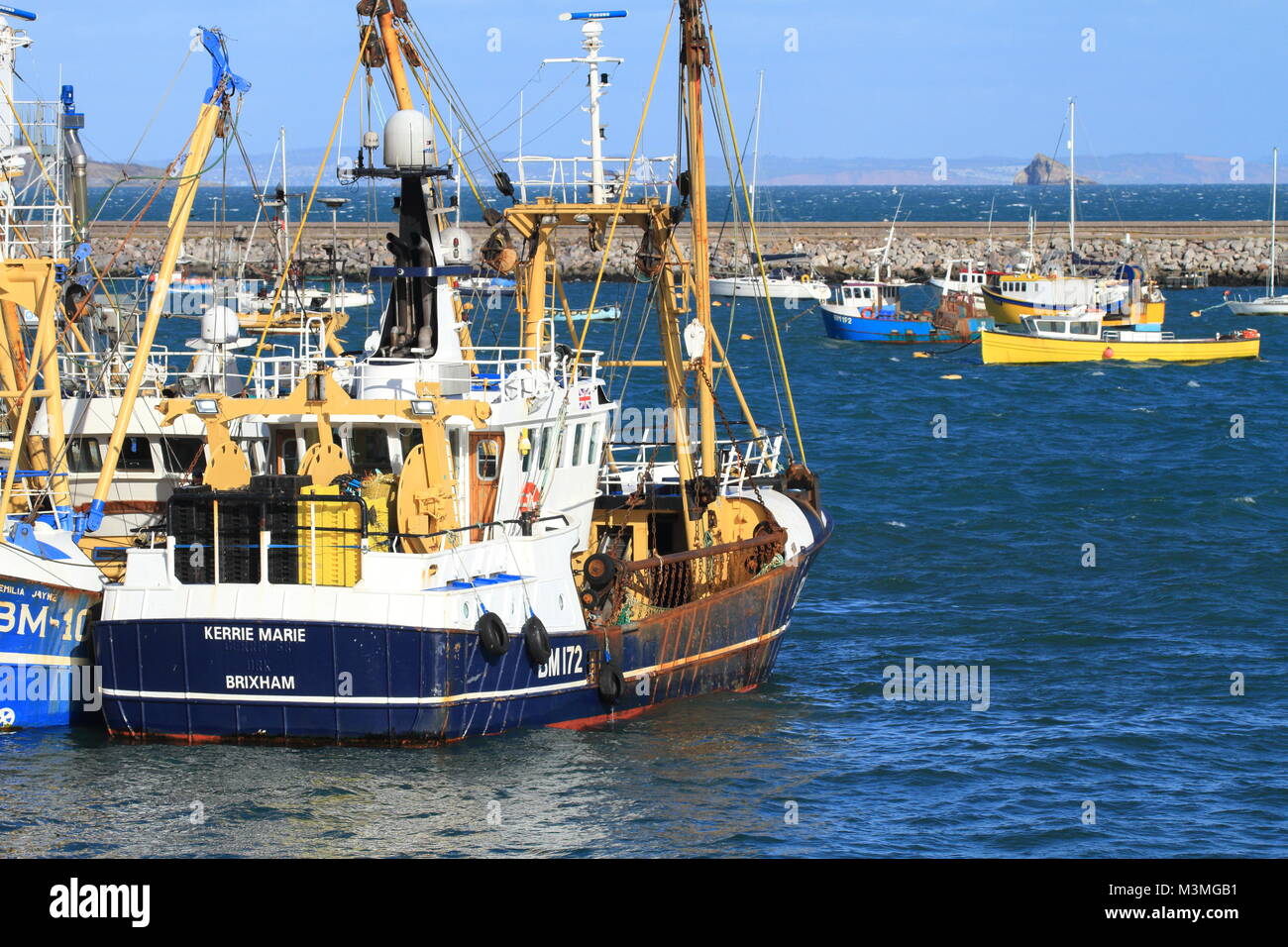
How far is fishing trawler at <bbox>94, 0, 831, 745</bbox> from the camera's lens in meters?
21.7

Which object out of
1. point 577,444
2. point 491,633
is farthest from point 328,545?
point 577,444

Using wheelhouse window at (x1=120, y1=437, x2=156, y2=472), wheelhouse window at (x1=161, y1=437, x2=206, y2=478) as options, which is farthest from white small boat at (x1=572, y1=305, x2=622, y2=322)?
wheelhouse window at (x1=120, y1=437, x2=156, y2=472)

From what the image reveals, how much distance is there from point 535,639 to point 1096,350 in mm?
60795

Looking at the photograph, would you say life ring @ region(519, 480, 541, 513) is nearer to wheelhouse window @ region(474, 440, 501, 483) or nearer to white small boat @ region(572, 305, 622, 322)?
wheelhouse window @ region(474, 440, 501, 483)

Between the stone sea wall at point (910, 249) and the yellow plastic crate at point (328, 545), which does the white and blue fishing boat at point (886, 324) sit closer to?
the stone sea wall at point (910, 249)

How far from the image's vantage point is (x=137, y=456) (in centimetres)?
2759

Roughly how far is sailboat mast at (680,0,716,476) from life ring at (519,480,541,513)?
4419mm

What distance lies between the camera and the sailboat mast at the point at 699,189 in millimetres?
Answer: 28656

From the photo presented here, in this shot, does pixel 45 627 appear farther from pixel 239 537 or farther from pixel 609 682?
pixel 609 682

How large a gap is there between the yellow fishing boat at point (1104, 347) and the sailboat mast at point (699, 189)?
51856 millimetres

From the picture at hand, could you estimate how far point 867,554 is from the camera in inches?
1535

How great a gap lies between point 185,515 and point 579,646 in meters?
5.41
